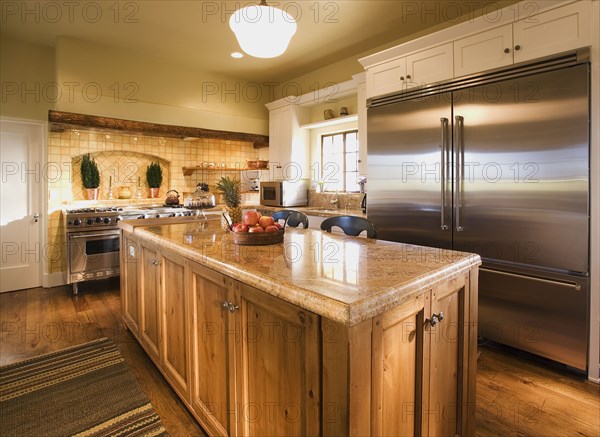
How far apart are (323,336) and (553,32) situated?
8.43ft

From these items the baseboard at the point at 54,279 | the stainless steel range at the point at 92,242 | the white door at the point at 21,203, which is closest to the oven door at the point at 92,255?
the stainless steel range at the point at 92,242

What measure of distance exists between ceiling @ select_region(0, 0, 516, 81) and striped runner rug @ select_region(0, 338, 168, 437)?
3.14m

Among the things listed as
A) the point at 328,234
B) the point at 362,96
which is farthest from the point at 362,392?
the point at 362,96

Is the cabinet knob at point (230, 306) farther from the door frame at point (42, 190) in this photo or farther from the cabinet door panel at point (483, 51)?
the door frame at point (42, 190)

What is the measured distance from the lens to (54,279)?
4.43 meters

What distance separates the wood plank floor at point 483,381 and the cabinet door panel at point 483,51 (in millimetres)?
2154

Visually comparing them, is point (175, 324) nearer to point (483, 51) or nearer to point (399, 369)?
point (399, 369)

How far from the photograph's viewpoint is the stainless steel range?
3988 millimetres

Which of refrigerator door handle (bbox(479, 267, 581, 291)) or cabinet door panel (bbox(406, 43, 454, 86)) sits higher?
cabinet door panel (bbox(406, 43, 454, 86))

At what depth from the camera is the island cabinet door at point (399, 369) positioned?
0.99 metres

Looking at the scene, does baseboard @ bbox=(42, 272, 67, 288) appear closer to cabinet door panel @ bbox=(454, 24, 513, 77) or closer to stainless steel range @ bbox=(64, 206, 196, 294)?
stainless steel range @ bbox=(64, 206, 196, 294)

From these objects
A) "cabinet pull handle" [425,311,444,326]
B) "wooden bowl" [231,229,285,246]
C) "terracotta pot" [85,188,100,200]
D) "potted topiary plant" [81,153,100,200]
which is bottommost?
"cabinet pull handle" [425,311,444,326]

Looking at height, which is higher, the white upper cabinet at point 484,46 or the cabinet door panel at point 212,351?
the white upper cabinet at point 484,46

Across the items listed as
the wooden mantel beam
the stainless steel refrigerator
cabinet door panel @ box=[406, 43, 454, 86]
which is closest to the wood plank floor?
the stainless steel refrigerator
